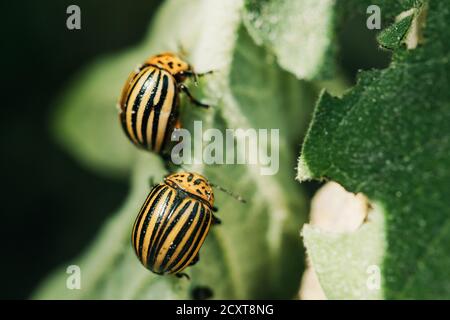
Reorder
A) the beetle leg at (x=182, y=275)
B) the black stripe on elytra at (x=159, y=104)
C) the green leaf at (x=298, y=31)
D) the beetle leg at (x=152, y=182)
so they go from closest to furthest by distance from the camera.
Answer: the green leaf at (x=298, y=31)
the beetle leg at (x=182, y=275)
the black stripe on elytra at (x=159, y=104)
the beetle leg at (x=152, y=182)

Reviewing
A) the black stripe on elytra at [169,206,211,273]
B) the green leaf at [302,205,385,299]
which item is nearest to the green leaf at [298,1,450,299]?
the green leaf at [302,205,385,299]

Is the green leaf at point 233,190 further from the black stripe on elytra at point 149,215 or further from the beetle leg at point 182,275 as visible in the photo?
the black stripe on elytra at point 149,215

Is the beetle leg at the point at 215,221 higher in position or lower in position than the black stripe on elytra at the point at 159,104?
lower

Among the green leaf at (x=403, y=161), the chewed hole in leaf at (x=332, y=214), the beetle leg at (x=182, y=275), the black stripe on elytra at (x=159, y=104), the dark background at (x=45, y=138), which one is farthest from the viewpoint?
the dark background at (x=45, y=138)

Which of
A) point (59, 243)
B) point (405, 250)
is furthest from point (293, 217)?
point (59, 243)

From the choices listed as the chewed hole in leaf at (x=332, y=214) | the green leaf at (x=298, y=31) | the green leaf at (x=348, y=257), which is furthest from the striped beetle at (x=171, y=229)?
the green leaf at (x=298, y=31)

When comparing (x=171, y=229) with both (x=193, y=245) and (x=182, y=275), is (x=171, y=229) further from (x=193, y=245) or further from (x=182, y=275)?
(x=182, y=275)
